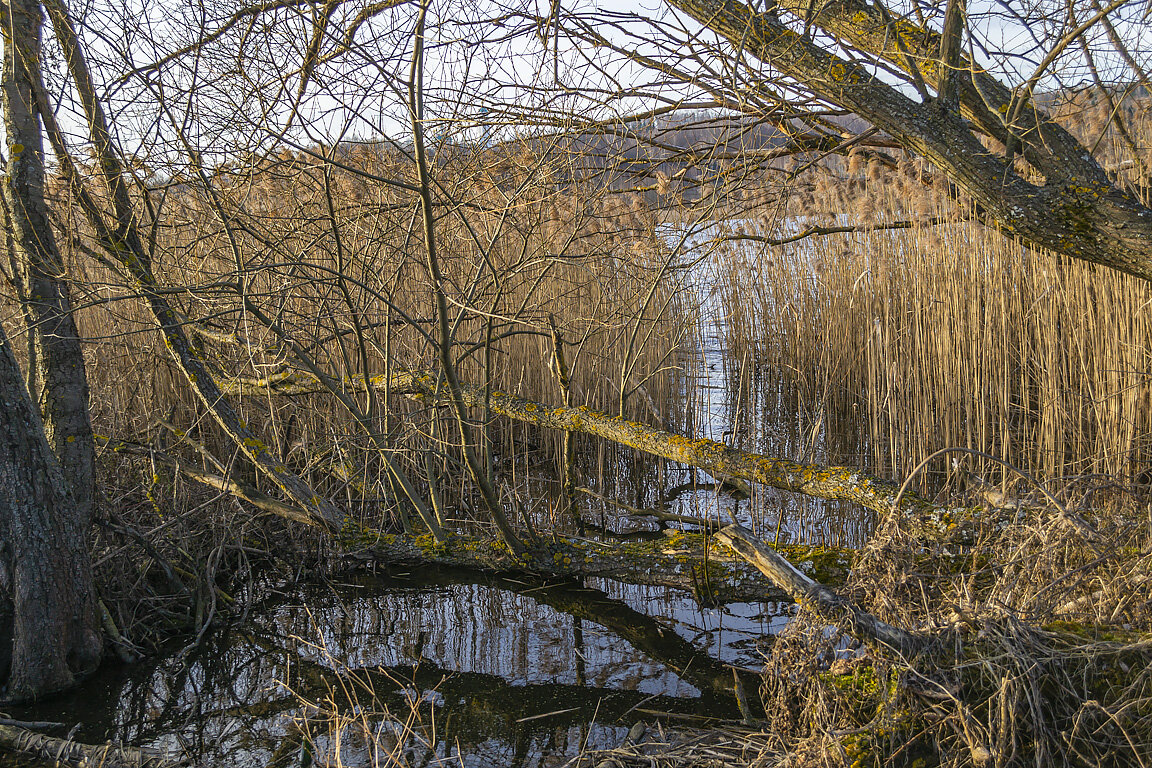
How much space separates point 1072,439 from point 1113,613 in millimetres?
2150

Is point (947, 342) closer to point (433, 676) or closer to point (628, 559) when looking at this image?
point (628, 559)

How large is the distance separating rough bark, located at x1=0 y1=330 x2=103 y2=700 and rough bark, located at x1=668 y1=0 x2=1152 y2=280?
2616 millimetres

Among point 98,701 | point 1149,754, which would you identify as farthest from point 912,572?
point 98,701

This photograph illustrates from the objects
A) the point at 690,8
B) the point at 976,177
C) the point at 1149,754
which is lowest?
the point at 1149,754

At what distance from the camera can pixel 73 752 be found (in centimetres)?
191

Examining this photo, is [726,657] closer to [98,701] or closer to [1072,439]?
[98,701]

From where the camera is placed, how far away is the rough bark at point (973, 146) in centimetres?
264

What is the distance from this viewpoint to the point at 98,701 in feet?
7.51

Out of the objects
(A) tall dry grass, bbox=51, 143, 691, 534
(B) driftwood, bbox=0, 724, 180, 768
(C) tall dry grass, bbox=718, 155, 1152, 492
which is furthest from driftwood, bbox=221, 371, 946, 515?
(B) driftwood, bbox=0, 724, 180, 768

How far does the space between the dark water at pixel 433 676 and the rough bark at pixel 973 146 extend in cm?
176

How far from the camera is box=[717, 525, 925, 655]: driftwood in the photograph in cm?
171

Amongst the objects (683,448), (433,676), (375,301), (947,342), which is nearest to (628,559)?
(683,448)

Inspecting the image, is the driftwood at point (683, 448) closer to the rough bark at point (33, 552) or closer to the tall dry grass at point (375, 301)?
the tall dry grass at point (375, 301)

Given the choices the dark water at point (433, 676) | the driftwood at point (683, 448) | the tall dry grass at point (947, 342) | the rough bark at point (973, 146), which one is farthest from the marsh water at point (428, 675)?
the rough bark at point (973, 146)
